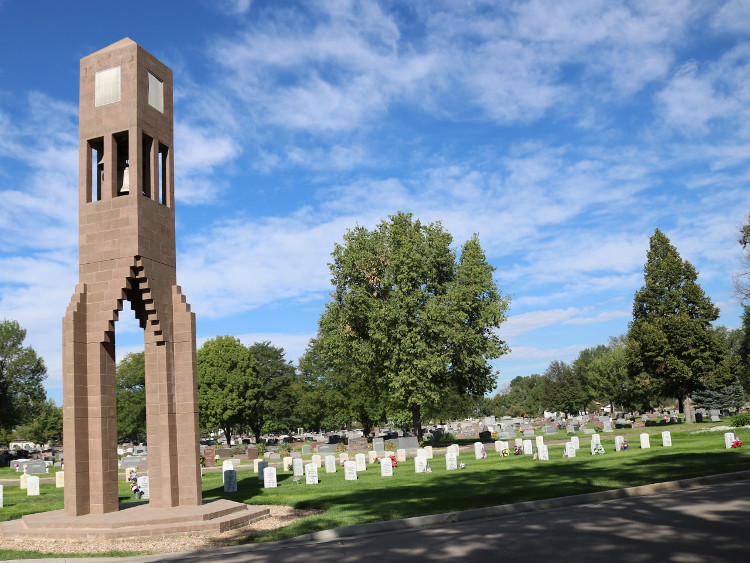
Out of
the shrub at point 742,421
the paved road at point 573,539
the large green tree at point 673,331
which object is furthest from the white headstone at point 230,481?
the large green tree at point 673,331

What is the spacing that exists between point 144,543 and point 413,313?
25921mm

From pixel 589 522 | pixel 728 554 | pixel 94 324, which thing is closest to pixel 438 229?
pixel 94 324

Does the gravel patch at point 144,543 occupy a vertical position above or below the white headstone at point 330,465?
above

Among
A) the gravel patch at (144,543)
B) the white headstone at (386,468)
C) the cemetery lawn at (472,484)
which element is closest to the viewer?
the gravel patch at (144,543)

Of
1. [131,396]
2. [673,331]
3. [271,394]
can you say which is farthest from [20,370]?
[673,331]

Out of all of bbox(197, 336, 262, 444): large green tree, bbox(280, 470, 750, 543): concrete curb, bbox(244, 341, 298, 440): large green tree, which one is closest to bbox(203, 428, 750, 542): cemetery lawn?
bbox(280, 470, 750, 543): concrete curb

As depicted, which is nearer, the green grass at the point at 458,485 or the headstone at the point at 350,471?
the green grass at the point at 458,485

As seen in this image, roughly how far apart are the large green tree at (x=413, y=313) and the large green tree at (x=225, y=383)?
2266cm

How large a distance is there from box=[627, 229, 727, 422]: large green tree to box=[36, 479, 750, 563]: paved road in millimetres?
35600

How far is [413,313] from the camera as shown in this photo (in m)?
37.6

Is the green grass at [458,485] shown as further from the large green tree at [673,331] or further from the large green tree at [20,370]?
the large green tree at [20,370]

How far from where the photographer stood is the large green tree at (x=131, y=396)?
69875 mm

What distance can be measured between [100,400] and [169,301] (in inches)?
124

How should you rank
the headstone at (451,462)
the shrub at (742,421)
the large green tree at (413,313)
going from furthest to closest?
1. the large green tree at (413,313)
2. the shrub at (742,421)
3. the headstone at (451,462)
